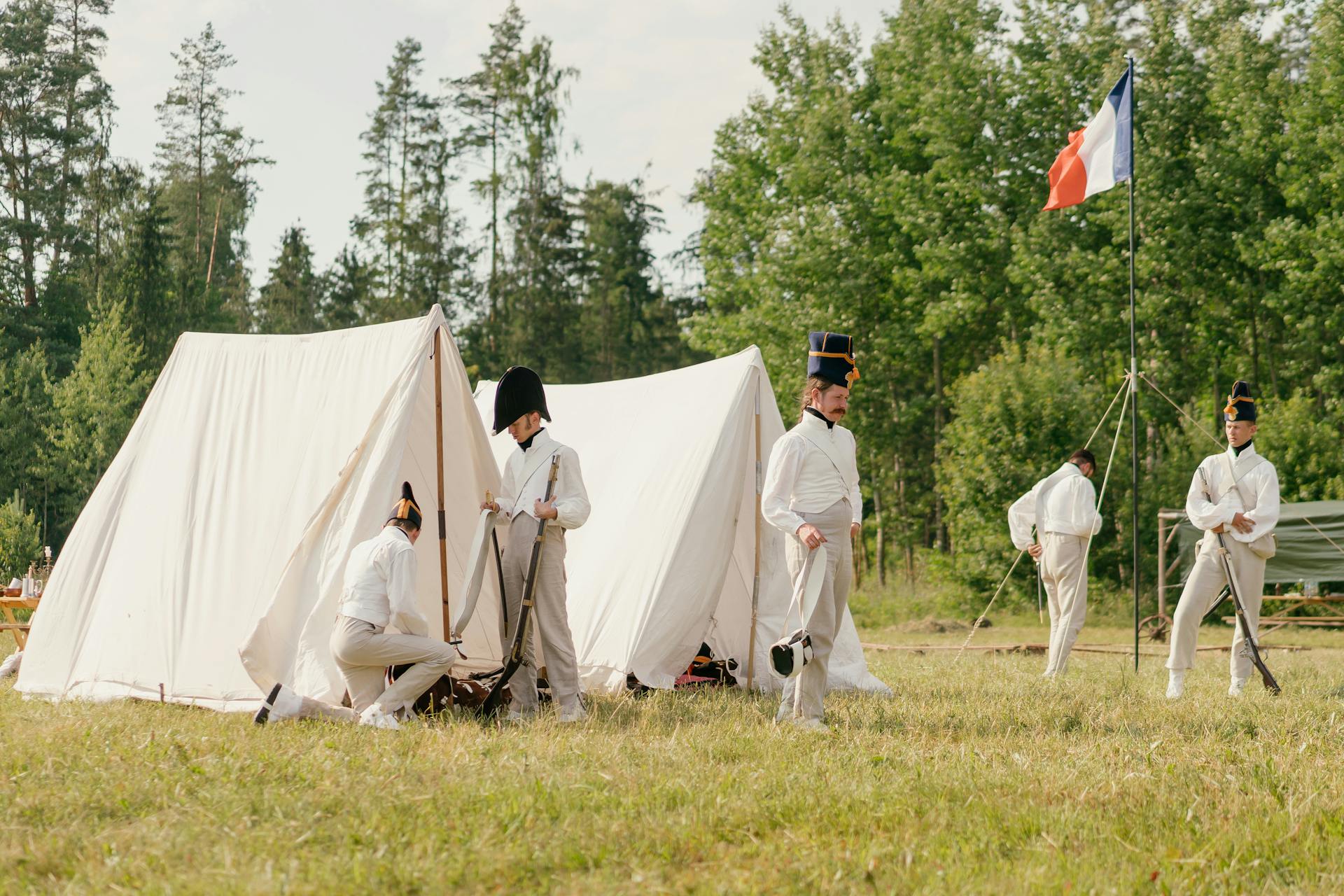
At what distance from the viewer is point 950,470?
18.0 m

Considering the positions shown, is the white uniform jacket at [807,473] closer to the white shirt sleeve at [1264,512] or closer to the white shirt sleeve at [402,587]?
the white shirt sleeve at [402,587]

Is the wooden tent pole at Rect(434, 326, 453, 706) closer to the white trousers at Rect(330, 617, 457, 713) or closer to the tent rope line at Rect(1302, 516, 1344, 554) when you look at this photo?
the white trousers at Rect(330, 617, 457, 713)

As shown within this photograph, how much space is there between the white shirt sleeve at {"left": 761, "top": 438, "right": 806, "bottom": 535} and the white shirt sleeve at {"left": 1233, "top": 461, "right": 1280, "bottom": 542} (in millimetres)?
3034

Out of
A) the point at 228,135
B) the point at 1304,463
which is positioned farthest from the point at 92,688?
the point at 228,135

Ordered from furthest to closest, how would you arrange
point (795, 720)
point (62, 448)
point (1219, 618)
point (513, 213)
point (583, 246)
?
point (583, 246) → point (513, 213) → point (62, 448) → point (1219, 618) → point (795, 720)

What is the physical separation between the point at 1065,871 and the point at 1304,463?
1565 cm

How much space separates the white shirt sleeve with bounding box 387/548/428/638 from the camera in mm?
5820

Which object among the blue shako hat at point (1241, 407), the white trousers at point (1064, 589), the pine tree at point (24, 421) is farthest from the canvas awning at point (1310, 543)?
the pine tree at point (24, 421)

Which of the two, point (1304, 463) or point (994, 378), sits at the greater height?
point (994, 378)

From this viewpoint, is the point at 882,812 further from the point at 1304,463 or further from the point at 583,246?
the point at 583,246

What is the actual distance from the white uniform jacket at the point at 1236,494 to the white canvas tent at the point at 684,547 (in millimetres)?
2141

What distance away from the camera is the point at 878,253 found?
2317 centimetres

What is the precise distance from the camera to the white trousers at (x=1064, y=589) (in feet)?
28.9

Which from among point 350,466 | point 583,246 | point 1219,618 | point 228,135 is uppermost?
point 228,135
